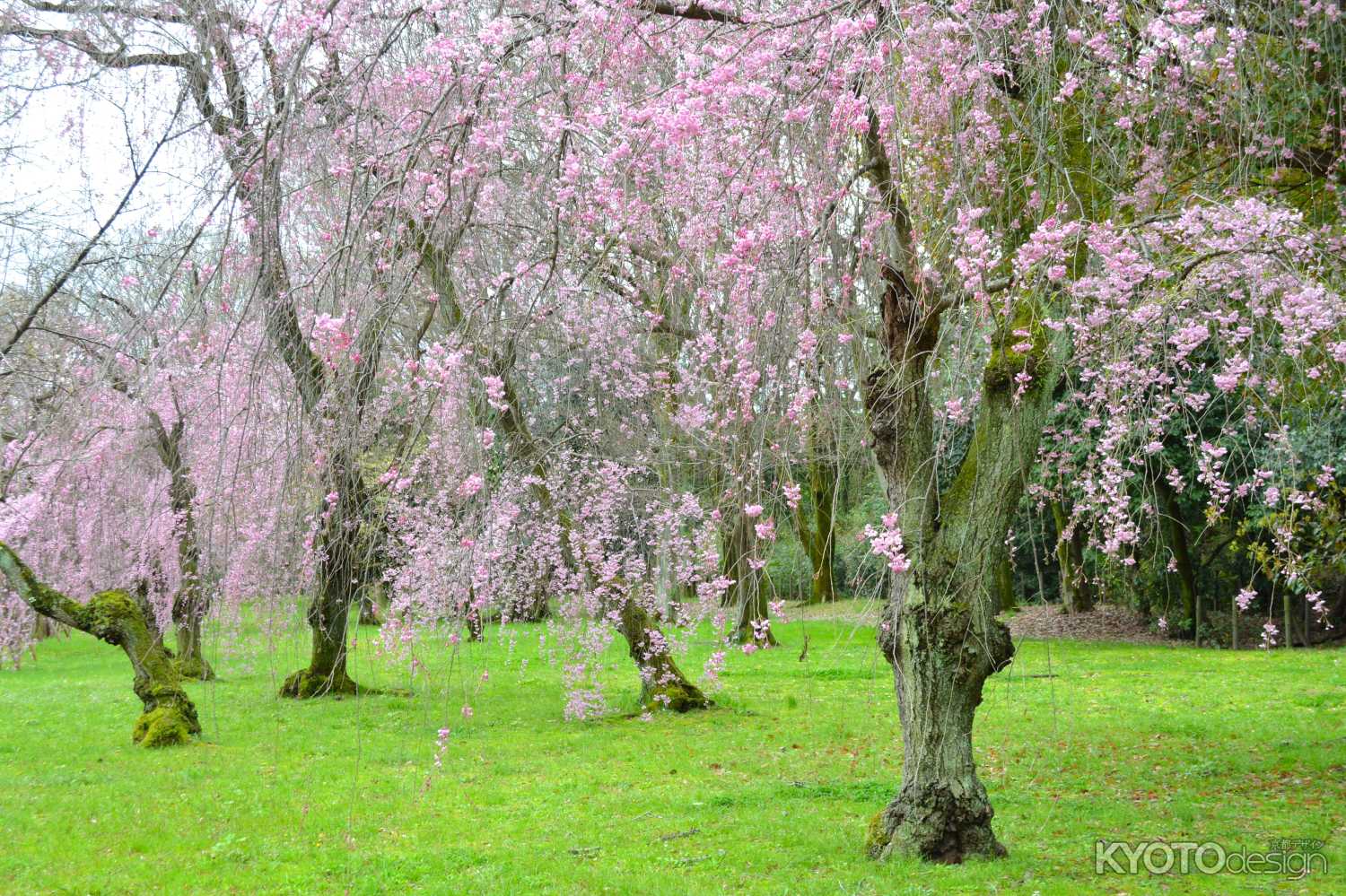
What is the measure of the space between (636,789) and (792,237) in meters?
4.16

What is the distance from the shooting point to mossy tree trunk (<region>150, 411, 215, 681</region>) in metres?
8.34

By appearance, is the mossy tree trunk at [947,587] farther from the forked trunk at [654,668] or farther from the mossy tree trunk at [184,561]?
the mossy tree trunk at [184,561]

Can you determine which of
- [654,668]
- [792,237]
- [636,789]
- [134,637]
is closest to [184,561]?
[134,637]

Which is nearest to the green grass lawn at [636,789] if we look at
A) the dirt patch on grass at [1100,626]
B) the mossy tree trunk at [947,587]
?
the mossy tree trunk at [947,587]

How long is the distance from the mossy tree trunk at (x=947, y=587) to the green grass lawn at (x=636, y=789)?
0.25 meters

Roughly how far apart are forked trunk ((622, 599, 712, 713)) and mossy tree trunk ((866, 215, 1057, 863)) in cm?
486

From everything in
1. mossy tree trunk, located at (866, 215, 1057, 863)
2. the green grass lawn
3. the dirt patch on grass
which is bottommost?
the green grass lawn

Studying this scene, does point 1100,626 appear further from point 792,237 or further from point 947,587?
point 792,237

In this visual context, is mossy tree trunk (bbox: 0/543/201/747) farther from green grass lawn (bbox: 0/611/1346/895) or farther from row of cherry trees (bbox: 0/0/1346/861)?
row of cherry trees (bbox: 0/0/1346/861)

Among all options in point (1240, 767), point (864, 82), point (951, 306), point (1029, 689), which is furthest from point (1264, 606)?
point (864, 82)

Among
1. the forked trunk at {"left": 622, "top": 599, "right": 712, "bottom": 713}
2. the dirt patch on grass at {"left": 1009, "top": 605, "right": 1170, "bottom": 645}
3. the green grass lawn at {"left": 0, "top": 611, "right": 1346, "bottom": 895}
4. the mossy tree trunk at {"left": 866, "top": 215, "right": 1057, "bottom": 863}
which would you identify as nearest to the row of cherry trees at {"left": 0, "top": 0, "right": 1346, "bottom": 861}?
the mossy tree trunk at {"left": 866, "top": 215, "right": 1057, "bottom": 863}

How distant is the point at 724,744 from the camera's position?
26.1ft

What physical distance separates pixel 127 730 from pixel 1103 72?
357 inches

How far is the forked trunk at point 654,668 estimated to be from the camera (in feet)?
30.6
